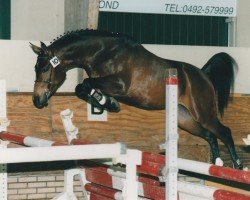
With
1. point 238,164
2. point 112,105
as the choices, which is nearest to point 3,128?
point 112,105

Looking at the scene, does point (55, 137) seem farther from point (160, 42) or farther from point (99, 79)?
point (160, 42)

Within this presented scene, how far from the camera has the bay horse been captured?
5137 mm

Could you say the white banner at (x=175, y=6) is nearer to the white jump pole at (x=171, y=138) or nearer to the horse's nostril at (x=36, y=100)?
the horse's nostril at (x=36, y=100)

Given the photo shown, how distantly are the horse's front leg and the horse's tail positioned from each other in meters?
0.94

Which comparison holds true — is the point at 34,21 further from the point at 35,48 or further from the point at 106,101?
the point at 106,101

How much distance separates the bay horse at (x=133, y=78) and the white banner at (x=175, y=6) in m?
0.41

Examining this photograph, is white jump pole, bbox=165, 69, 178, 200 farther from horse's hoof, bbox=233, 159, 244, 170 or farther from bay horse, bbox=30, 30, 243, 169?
horse's hoof, bbox=233, 159, 244, 170

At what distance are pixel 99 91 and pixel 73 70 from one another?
475mm

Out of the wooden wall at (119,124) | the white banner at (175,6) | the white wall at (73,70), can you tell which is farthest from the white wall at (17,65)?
the white banner at (175,6)

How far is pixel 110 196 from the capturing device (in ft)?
12.5

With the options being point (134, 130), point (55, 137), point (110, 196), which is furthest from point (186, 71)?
point (110, 196)

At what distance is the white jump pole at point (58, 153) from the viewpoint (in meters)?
2.59

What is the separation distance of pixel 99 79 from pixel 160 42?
1.77m

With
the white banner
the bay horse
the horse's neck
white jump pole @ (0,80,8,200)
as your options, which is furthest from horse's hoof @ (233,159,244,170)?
white jump pole @ (0,80,8,200)
